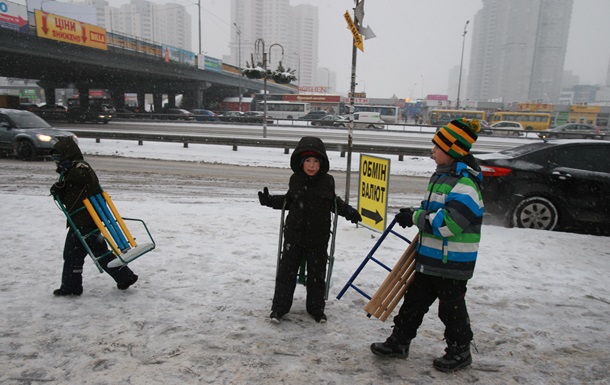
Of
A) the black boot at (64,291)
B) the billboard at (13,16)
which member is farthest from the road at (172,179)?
the billboard at (13,16)

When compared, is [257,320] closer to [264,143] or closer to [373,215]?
[373,215]

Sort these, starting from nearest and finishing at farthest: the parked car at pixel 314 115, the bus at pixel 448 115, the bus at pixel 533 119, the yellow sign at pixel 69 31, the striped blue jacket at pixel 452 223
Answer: the striped blue jacket at pixel 452 223
the yellow sign at pixel 69 31
the bus at pixel 533 119
the bus at pixel 448 115
the parked car at pixel 314 115

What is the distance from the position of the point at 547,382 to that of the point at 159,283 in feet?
12.1

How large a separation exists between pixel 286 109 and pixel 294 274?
2002 inches

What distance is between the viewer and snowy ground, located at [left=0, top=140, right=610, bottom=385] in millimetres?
2934

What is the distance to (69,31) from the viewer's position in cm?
2820

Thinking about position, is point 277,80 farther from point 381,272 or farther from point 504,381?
point 504,381

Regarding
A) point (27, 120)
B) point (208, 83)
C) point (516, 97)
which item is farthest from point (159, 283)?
point (516, 97)

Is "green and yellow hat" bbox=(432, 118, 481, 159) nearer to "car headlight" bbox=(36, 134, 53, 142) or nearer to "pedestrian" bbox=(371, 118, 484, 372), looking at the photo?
"pedestrian" bbox=(371, 118, 484, 372)

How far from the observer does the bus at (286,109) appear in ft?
172

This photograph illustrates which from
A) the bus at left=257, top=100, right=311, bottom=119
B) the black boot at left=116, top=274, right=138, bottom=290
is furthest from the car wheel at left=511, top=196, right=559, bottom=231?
the bus at left=257, top=100, right=311, bottom=119

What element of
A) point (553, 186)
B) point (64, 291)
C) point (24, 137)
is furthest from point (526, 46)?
point (64, 291)

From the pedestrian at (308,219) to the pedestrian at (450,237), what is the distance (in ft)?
2.56

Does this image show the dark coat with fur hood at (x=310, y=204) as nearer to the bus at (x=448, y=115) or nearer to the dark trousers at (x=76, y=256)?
the dark trousers at (x=76, y=256)
